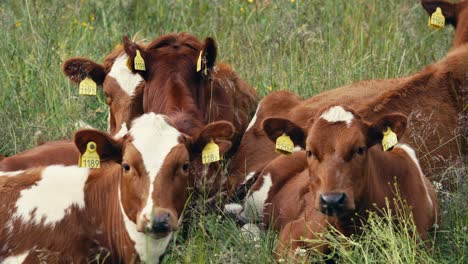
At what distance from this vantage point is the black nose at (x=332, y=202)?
25.3 feet

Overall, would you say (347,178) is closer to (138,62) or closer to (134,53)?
(138,62)

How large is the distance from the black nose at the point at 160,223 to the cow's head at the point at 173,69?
104 inches

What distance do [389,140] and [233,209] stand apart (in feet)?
5.93

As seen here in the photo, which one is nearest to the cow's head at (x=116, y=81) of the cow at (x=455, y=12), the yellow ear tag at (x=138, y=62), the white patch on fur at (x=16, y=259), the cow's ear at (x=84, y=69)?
the cow's ear at (x=84, y=69)

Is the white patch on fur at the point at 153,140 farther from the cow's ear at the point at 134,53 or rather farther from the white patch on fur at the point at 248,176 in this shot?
the cow's ear at the point at 134,53

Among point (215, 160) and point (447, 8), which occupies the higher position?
point (215, 160)

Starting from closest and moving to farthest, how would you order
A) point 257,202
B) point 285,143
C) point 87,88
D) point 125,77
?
point 285,143
point 257,202
point 125,77
point 87,88

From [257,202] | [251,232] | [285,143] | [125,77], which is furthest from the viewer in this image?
[125,77]

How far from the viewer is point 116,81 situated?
414 inches

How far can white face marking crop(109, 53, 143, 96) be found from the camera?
1046cm

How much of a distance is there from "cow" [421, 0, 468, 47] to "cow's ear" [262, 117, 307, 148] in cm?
313

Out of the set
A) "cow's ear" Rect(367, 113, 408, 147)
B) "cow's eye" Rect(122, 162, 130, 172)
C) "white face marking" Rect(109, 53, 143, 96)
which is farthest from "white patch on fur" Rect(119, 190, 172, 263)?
"white face marking" Rect(109, 53, 143, 96)

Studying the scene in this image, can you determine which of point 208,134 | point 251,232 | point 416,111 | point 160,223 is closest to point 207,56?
point 416,111

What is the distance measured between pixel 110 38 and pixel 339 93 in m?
3.00
